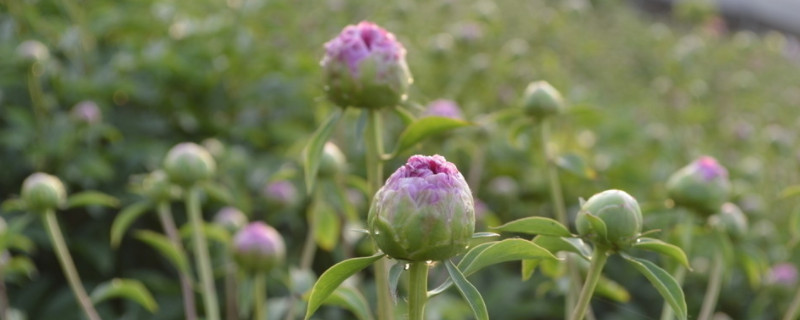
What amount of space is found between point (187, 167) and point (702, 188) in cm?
81

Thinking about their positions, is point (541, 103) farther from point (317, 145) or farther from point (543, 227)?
point (543, 227)

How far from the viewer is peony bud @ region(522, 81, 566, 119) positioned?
139cm

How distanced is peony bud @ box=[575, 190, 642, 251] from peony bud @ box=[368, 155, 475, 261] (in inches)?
6.1

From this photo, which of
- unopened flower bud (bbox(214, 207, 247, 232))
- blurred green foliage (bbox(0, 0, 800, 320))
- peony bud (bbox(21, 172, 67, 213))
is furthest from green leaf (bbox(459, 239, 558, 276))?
unopened flower bud (bbox(214, 207, 247, 232))

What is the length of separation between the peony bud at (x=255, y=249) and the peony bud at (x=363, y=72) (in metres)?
0.51

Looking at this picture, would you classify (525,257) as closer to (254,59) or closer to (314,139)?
(314,139)

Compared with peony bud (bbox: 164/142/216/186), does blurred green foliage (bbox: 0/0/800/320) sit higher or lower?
lower

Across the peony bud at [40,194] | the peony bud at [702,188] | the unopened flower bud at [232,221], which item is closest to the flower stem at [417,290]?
the peony bud at [702,188]

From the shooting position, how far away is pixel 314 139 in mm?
981

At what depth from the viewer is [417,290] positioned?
717mm

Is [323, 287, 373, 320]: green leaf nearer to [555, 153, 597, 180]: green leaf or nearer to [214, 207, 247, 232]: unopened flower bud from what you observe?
[555, 153, 597, 180]: green leaf

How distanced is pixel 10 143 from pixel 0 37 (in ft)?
1.62

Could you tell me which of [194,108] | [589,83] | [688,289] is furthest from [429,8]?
[688,289]

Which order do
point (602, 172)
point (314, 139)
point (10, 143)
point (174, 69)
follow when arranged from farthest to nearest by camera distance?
1. point (602, 172)
2. point (174, 69)
3. point (10, 143)
4. point (314, 139)
